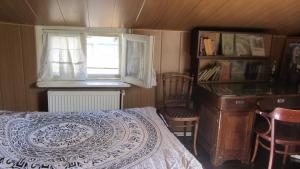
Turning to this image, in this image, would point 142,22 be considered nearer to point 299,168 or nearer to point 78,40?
point 78,40

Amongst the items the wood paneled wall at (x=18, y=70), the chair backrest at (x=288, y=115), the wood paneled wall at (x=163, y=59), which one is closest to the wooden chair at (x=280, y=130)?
the chair backrest at (x=288, y=115)

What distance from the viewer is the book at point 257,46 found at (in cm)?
313

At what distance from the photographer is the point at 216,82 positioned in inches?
123

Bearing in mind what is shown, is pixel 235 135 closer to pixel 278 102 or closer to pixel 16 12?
pixel 278 102

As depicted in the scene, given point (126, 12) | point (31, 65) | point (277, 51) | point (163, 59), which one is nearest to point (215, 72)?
point (163, 59)

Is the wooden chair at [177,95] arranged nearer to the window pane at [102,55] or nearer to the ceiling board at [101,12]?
the window pane at [102,55]

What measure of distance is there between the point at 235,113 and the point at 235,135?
0.27 meters

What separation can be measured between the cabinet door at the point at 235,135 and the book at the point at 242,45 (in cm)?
93

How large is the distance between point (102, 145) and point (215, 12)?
1.80 metres

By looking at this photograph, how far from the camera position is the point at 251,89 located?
2.78 m

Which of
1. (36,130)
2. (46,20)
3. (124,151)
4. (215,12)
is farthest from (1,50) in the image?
(215,12)

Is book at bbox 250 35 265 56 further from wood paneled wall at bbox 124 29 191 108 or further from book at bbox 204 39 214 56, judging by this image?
wood paneled wall at bbox 124 29 191 108

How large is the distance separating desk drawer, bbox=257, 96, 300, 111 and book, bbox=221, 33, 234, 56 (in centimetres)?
80

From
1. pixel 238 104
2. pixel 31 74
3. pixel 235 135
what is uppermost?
pixel 31 74
